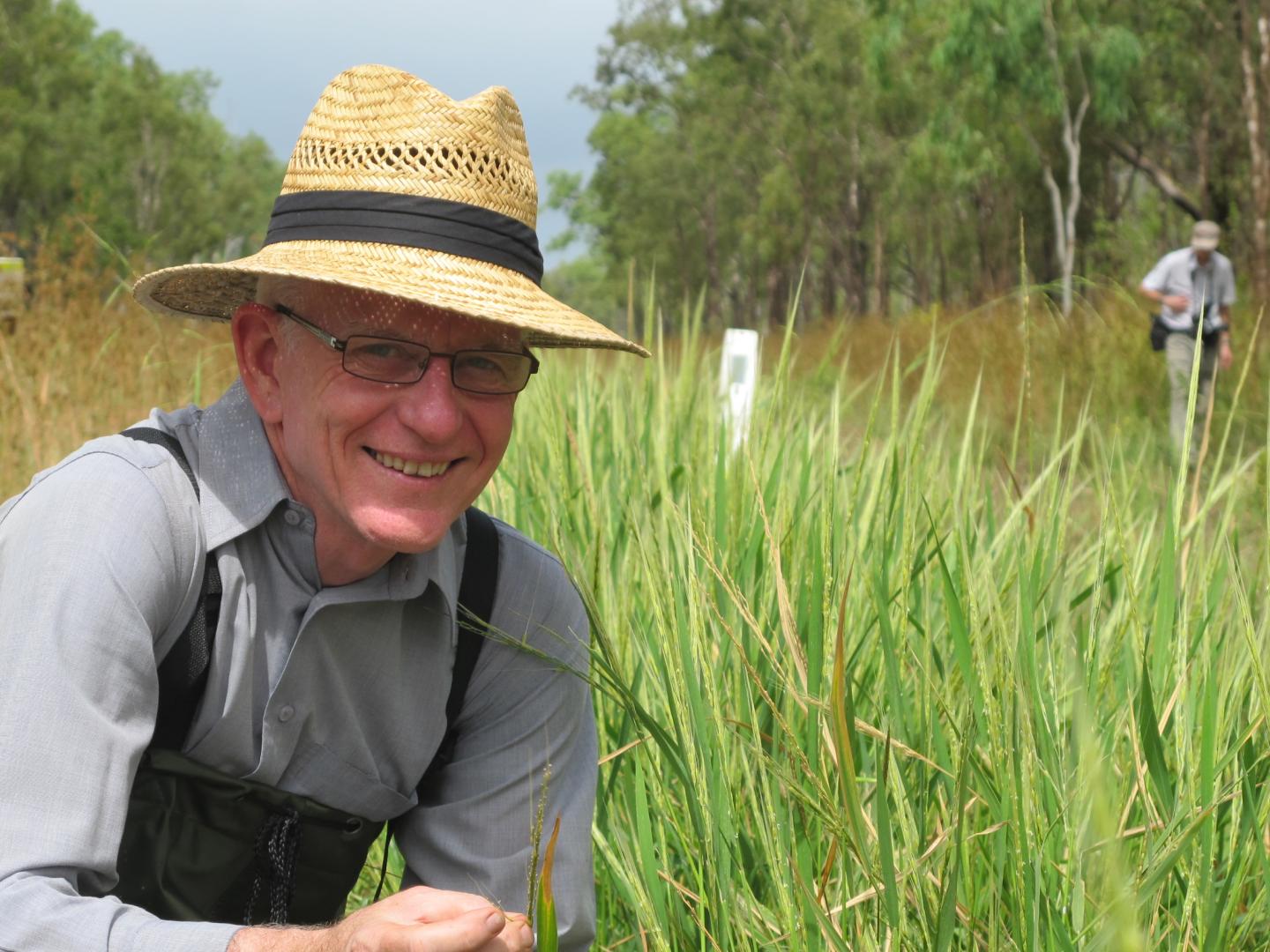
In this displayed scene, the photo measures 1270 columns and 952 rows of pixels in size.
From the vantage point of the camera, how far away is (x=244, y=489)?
5.53 feet

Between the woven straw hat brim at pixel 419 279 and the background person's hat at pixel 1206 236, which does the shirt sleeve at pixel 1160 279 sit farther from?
the woven straw hat brim at pixel 419 279

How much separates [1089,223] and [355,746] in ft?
88.2

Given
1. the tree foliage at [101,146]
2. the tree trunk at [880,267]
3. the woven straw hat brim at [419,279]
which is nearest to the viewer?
the woven straw hat brim at [419,279]

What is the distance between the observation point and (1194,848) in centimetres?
145

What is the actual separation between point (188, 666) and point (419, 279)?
0.49 meters

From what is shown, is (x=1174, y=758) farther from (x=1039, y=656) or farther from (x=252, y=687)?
(x=252, y=687)

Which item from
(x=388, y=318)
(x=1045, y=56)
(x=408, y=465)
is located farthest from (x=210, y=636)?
(x=1045, y=56)

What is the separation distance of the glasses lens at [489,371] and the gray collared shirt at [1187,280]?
752 centimetres

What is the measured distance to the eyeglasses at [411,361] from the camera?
5.53 feet

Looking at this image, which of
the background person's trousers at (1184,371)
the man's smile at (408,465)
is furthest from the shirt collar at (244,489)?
the background person's trousers at (1184,371)

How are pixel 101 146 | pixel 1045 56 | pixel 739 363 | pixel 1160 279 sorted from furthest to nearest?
1. pixel 101 146
2. pixel 1045 56
3. pixel 1160 279
4. pixel 739 363

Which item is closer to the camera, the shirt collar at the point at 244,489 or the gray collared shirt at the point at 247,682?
the gray collared shirt at the point at 247,682

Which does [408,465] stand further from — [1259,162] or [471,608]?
[1259,162]

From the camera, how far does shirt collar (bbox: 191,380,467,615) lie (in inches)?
65.4
